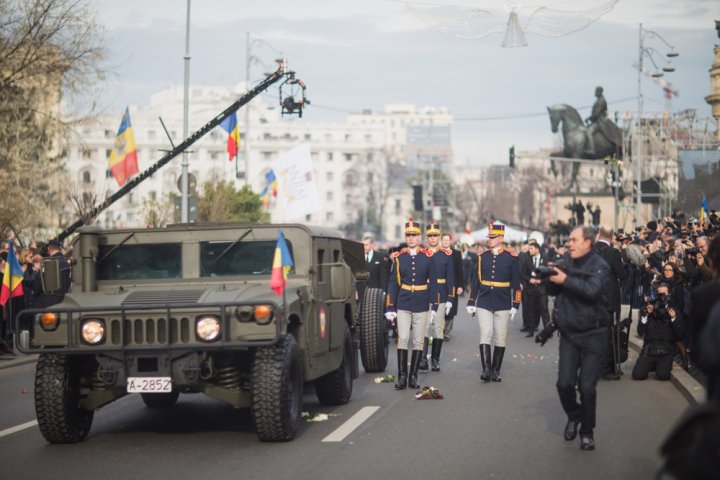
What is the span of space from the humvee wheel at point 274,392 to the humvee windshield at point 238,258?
1365mm

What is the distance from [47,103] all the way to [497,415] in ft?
77.4

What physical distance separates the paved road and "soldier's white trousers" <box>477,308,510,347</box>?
26.0 inches

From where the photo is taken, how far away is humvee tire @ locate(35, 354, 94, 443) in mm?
10086

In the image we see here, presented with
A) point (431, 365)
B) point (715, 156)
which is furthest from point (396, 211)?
point (431, 365)

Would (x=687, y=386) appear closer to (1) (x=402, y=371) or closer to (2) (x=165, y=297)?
(1) (x=402, y=371)

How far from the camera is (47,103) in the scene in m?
32.4

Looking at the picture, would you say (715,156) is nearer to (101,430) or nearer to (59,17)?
(59,17)

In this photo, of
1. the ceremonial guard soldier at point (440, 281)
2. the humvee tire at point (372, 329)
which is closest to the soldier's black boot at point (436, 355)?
the ceremonial guard soldier at point (440, 281)

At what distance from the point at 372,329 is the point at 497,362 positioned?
1.80 meters

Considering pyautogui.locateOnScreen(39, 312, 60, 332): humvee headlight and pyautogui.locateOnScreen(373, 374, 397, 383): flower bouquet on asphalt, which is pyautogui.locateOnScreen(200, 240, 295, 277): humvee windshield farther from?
pyautogui.locateOnScreen(373, 374, 397, 383): flower bouquet on asphalt

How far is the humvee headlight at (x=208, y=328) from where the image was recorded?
982 centimetres

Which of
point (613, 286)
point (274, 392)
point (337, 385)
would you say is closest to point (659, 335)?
point (613, 286)

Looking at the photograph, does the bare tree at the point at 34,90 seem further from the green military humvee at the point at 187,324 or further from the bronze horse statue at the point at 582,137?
the bronze horse statue at the point at 582,137

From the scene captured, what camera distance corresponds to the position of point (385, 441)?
1030 centimetres
